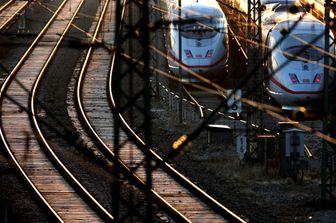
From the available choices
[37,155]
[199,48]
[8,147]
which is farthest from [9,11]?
[37,155]

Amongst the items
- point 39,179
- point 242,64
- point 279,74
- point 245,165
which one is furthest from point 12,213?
point 242,64

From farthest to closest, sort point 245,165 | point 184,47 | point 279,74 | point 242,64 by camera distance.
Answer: point 242,64 → point 184,47 → point 279,74 → point 245,165

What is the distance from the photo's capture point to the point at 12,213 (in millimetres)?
23344

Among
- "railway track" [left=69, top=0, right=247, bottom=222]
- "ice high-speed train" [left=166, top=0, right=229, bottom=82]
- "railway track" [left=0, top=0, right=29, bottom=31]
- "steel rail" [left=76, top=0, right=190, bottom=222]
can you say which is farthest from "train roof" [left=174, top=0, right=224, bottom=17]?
"railway track" [left=0, top=0, right=29, bottom=31]

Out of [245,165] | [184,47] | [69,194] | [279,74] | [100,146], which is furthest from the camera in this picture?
[184,47]

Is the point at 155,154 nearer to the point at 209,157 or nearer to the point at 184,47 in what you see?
the point at 209,157

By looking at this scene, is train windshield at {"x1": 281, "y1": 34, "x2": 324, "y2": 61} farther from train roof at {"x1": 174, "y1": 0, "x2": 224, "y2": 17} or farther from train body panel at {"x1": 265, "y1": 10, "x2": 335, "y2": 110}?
train roof at {"x1": 174, "y1": 0, "x2": 224, "y2": 17}

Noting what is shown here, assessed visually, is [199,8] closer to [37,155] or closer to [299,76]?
[299,76]

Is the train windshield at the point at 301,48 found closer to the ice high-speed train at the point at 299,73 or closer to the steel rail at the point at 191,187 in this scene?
the ice high-speed train at the point at 299,73

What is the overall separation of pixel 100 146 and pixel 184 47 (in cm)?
1050

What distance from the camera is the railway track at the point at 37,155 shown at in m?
24.2

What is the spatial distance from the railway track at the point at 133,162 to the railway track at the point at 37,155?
1.48 m

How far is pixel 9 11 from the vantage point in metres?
61.4

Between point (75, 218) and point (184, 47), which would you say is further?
point (184, 47)
